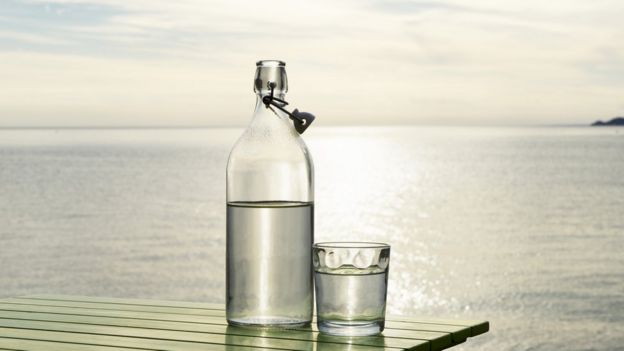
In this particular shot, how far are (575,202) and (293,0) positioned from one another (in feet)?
140

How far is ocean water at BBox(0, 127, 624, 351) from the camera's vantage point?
27812 mm

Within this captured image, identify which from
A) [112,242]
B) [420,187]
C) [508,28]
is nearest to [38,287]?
[112,242]

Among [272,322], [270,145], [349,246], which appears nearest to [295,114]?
[270,145]

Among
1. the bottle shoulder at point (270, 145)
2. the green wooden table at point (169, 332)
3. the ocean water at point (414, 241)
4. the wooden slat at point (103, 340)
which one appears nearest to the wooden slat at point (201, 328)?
the green wooden table at point (169, 332)

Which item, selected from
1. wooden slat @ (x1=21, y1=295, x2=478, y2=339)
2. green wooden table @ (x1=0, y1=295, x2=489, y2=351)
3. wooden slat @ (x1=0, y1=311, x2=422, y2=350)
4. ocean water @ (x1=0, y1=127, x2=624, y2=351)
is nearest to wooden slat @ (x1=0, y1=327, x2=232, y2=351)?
green wooden table @ (x1=0, y1=295, x2=489, y2=351)

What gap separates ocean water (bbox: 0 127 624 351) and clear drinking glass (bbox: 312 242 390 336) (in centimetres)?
2013

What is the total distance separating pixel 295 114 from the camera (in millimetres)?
2699

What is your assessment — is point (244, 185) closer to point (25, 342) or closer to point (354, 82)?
point (25, 342)

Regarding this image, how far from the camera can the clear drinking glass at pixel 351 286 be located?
2.47 m

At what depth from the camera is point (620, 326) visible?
25.2 meters

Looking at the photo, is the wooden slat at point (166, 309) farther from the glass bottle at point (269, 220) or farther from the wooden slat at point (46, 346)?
the wooden slat at point (46, 346)

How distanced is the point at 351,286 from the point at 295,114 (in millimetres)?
487

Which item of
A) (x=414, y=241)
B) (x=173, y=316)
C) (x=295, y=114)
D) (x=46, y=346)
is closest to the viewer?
(x=46, y=346)

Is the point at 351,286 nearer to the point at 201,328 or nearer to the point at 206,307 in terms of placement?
the point at 201,328
